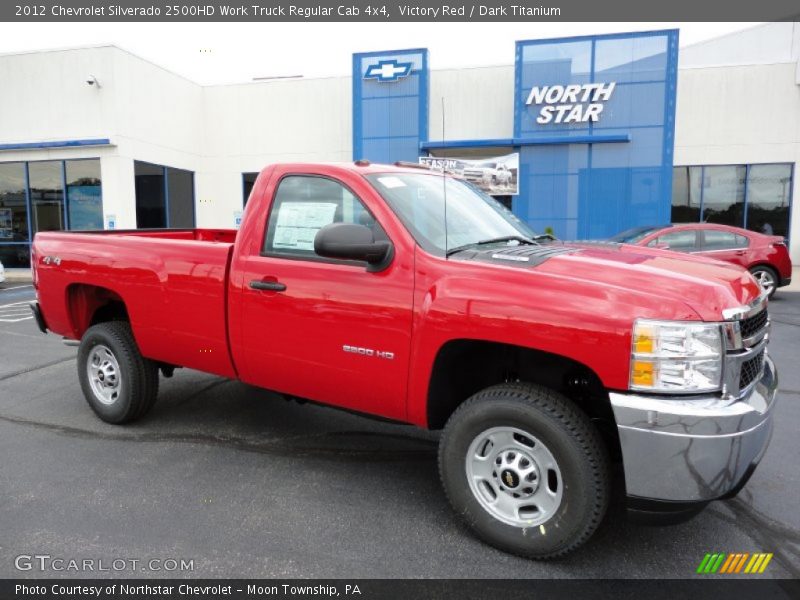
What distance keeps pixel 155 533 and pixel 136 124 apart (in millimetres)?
17393

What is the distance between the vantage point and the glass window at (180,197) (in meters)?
20.1

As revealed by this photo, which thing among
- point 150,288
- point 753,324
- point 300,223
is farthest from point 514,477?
point 150,288

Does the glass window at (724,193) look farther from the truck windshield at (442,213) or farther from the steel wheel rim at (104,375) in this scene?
the steel wheel rim at (104,375)

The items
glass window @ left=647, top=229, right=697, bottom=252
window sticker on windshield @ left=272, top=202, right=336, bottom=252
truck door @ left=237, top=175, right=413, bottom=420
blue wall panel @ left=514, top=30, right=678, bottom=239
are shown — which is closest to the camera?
truck door @ left=237, top=175, right=413, bottom=420

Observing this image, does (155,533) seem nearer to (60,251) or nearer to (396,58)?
(60,251)

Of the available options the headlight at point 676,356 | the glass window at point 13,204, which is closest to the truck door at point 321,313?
the headlight at point 676,356

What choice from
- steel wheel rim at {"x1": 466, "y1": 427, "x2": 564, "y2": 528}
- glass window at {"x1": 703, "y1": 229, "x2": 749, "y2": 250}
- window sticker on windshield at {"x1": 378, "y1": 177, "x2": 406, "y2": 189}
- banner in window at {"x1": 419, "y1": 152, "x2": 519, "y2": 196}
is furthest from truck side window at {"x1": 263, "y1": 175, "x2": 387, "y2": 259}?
banner in window at {"x1": 419, "y1": 152, "x2": 519, "y2": 196}

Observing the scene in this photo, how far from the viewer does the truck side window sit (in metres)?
3.70

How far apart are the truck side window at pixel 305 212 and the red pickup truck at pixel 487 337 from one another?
1 cm

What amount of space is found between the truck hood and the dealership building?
14.6 m

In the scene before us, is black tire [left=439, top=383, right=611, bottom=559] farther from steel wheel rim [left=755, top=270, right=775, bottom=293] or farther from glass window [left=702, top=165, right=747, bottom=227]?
glass window [left=702, top=165, right=747, bottom=227]

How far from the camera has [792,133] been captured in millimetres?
18016

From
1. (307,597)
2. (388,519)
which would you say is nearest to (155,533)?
(307,597)

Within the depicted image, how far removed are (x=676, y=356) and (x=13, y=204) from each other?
68.7ft
